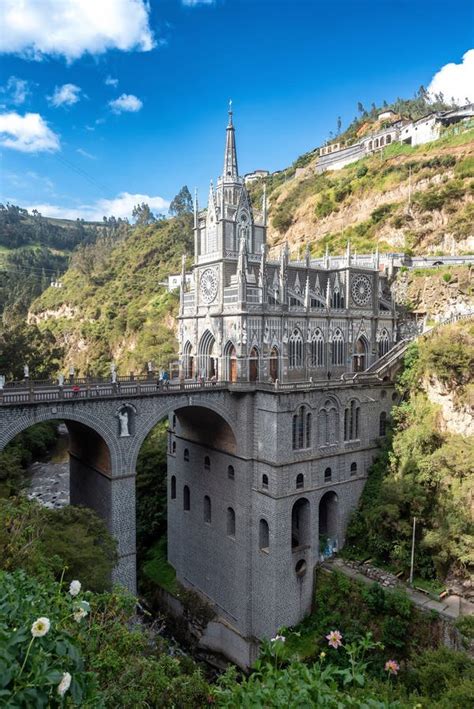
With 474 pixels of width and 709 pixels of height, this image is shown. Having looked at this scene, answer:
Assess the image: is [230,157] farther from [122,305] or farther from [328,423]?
[122,305]

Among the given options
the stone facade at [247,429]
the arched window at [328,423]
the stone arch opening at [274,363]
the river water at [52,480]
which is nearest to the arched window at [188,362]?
the stone facade at [247,429]

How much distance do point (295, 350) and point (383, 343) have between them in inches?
396

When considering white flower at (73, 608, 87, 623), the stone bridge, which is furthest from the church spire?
white flower at (73, 608, 87, 623)

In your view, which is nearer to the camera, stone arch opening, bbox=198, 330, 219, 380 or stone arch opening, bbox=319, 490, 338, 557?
stone arch opening, bbox=319, 490, 338, 557

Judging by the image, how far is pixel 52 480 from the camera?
170 ft

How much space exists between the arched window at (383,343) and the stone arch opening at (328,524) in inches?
516

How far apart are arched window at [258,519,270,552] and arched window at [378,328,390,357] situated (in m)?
17.5

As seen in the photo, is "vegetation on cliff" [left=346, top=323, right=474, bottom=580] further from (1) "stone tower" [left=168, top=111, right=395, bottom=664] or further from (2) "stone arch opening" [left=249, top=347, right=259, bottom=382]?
(2) "stone arch opening" [left=249, top=347, right=259, bottom=382]

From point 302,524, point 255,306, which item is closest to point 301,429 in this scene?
point 302,524

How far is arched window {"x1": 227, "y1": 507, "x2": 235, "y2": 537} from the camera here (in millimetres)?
31828

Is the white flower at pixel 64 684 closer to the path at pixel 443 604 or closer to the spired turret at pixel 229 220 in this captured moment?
the path at pixel 443 604

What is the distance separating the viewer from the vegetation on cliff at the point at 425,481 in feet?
87.2

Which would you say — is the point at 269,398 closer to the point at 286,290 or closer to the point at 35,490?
the point at 286,290

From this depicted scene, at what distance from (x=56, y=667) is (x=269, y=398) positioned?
24.4 meters
